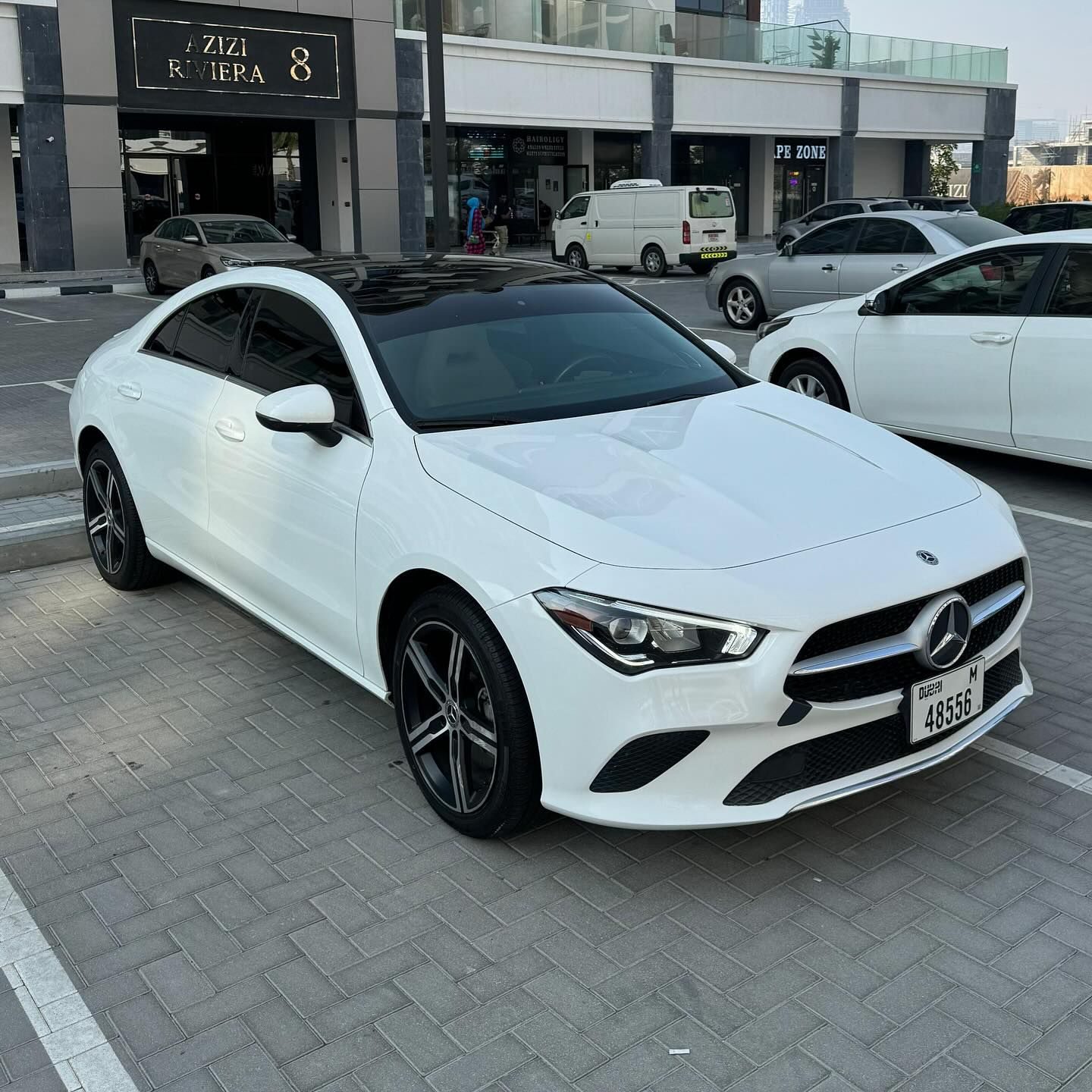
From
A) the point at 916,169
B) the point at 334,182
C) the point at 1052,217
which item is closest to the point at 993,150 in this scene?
the point at 916,169

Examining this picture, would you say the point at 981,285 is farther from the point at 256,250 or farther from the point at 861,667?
the point at 256,250

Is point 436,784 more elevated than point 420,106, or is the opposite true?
point 420,106

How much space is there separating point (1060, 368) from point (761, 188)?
118 feet

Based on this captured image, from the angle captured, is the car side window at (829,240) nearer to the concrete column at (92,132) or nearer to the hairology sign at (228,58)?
the concrete column at (92,132)

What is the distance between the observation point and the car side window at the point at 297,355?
433 cm

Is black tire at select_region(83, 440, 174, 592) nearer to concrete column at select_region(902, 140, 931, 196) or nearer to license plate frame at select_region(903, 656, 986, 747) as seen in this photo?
license plate frame at select_region(903, 656, 986, 747)

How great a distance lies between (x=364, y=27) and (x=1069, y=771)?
28569 mm

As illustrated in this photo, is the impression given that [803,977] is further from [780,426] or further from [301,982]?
[780,426]

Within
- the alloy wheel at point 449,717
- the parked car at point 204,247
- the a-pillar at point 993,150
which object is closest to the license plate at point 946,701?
the alloy wheel at point 449,717

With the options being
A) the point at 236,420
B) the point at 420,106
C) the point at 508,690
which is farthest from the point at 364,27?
the point at 508,690

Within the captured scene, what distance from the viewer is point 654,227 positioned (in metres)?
25.9

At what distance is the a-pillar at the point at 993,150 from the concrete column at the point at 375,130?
79.9 ft

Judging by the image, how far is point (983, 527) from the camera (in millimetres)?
3826

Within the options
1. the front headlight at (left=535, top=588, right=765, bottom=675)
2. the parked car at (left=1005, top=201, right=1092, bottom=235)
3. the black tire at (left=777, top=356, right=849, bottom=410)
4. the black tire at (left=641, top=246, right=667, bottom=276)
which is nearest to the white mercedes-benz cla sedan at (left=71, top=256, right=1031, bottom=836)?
the front headlight at (left=535, top=588, right=765, bottom=675)
